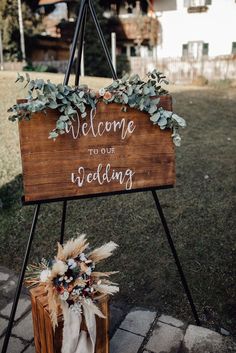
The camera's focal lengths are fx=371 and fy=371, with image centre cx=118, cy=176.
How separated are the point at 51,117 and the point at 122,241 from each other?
2190 millimetres

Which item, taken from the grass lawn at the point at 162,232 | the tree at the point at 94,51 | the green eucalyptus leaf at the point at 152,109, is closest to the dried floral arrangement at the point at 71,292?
the green eucalyptus leaf at the point at 152,109

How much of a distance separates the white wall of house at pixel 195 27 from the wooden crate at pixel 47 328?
1817 cm

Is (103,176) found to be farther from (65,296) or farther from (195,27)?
(195,27)

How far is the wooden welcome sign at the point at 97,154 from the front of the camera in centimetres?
226

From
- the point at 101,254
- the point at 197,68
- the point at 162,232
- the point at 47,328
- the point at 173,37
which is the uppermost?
the point at 173,37

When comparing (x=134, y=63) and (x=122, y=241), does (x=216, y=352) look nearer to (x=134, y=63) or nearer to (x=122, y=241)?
(x=122, y=241)

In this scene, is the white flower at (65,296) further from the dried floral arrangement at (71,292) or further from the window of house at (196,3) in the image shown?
the window of house at (196,3)

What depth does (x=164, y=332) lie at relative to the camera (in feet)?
9.30

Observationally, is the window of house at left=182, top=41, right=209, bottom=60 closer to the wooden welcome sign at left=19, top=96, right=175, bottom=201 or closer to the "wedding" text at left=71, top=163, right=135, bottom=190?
the wooden welcome sign at left=19, top=96, right=175, bottom=201

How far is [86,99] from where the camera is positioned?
7.40ft

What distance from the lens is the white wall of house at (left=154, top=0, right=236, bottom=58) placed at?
18031mm

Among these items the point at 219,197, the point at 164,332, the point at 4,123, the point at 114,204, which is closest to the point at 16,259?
the point at 114,204

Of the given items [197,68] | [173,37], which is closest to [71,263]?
[197,68]

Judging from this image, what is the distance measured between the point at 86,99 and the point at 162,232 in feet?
7.85
